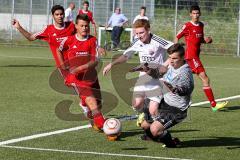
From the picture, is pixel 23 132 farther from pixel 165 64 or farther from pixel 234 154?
pixel 234 154

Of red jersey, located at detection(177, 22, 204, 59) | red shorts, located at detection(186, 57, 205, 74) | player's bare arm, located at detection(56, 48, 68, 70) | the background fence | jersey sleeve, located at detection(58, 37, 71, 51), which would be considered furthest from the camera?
the background fence

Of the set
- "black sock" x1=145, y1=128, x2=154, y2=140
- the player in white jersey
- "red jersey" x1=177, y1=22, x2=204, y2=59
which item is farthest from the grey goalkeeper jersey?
"red jersey" x1=177, y1=22, x2=204, y2=59

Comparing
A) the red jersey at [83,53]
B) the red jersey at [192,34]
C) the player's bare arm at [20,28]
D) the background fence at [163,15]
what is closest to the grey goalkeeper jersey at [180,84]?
the red jersey at [83,53]

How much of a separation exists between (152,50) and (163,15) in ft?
91.9

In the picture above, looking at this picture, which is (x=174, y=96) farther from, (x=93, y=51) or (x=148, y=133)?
(x=93, y=51)

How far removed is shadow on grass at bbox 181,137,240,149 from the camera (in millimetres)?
11602

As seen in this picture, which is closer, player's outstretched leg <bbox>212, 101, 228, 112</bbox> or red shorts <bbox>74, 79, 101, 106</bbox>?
red shorts <bbox>74, 79, 101, 106</bbox>

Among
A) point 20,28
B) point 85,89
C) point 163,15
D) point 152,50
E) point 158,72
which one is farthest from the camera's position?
point 163,15

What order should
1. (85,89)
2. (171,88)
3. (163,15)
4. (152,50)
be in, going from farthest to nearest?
1. (163,15)
2. (152,50)
3. (85,89)
4. (171,88)

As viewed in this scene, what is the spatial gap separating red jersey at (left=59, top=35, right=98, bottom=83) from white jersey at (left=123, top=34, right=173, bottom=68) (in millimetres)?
594

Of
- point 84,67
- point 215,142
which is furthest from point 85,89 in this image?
point 215,142

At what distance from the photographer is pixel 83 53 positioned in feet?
41.8

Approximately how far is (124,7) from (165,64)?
29.5 meters

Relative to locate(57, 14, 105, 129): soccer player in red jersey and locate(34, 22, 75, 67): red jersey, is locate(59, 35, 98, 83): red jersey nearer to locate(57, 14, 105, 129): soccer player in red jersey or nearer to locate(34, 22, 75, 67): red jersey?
locate(57, 14, 105, 129): soccer player in red jersey
